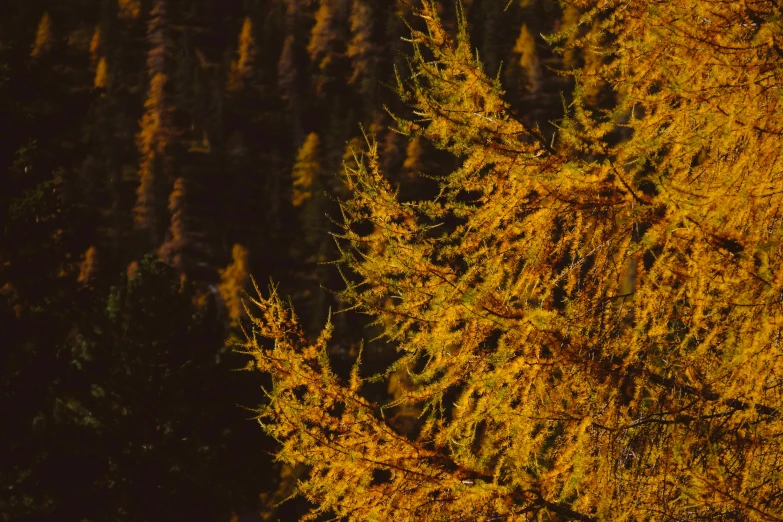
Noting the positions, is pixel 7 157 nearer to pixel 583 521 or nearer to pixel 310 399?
pixel 310 399

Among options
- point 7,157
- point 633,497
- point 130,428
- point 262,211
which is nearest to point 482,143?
point 633,497

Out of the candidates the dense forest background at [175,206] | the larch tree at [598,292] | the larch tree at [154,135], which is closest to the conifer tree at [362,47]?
the dense forest background at [175,206]

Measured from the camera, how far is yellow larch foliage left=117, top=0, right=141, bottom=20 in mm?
90875

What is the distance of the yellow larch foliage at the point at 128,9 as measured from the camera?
90875 millimetres

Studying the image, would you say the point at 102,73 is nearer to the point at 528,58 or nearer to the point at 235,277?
the point at 235,277

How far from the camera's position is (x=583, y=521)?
3908mm

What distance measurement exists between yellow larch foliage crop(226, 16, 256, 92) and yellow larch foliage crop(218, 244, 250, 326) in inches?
839

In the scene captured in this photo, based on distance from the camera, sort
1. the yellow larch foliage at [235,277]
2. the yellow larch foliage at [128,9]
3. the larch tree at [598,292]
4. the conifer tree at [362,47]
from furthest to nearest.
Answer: the yellow larch foliage at [128,9] → the conifer tree at [362,47] → the yellow larch foliage at [235,277] → the larch tree at [598,292]

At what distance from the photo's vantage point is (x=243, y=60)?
8606 cm

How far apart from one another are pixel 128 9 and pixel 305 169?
110ft

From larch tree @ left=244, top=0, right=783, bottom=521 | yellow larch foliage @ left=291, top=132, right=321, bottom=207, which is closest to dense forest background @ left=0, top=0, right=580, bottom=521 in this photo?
yellow larch foliage @ left=291, top=132, right=321, bottom=207

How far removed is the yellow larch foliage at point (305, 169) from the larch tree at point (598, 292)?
72.4m

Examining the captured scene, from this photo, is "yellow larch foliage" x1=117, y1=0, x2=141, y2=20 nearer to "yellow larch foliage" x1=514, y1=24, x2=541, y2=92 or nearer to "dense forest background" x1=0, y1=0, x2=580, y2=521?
"dense forest background" x1=0, y1=0, x2=580, y2=521

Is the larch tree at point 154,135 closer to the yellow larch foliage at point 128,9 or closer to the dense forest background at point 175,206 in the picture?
the dense forest background at point 175,206
